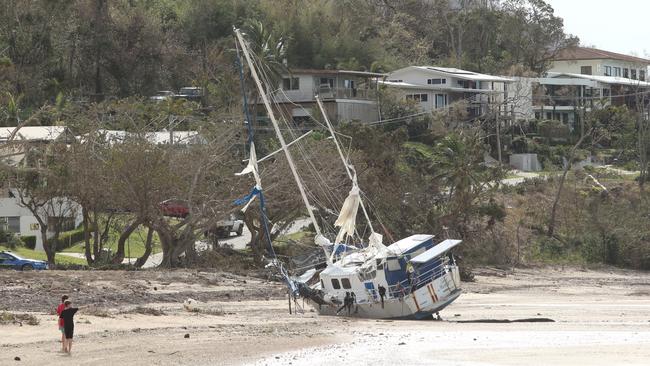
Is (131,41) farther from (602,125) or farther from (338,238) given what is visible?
(338,238)

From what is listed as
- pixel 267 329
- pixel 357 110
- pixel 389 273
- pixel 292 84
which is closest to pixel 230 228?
pixel 389 273

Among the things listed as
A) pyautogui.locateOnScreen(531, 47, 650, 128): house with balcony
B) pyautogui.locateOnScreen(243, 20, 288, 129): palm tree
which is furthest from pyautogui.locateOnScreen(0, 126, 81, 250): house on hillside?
pyautogui.locateOnScreen(531, 47, 650, 128): house with balcony

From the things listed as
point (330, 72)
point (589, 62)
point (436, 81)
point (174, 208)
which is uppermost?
point (589, 62)

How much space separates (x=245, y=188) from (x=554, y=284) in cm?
1524

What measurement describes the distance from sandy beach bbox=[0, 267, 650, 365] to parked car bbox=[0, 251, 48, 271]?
386cm

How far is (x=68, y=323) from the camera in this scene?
25.4 metres

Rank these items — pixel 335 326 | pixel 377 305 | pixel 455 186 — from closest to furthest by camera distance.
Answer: pixel 335 326 → pixel 377 305 → pixel 455 186

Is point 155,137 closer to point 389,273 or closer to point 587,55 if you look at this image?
point 389,273

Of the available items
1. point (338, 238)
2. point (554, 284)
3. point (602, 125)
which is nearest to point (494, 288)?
point (554, 284)

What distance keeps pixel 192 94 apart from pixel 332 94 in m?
11.8

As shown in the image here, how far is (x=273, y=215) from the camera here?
5219 cm

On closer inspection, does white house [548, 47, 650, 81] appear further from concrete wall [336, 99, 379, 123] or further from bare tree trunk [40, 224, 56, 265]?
bare tree trunk [40, 224, 56, 265]

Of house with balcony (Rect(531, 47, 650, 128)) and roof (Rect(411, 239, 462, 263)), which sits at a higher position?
house with balcony (Rect(531, 47, 650, 128))

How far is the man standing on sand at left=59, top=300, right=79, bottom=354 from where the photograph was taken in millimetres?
25203
